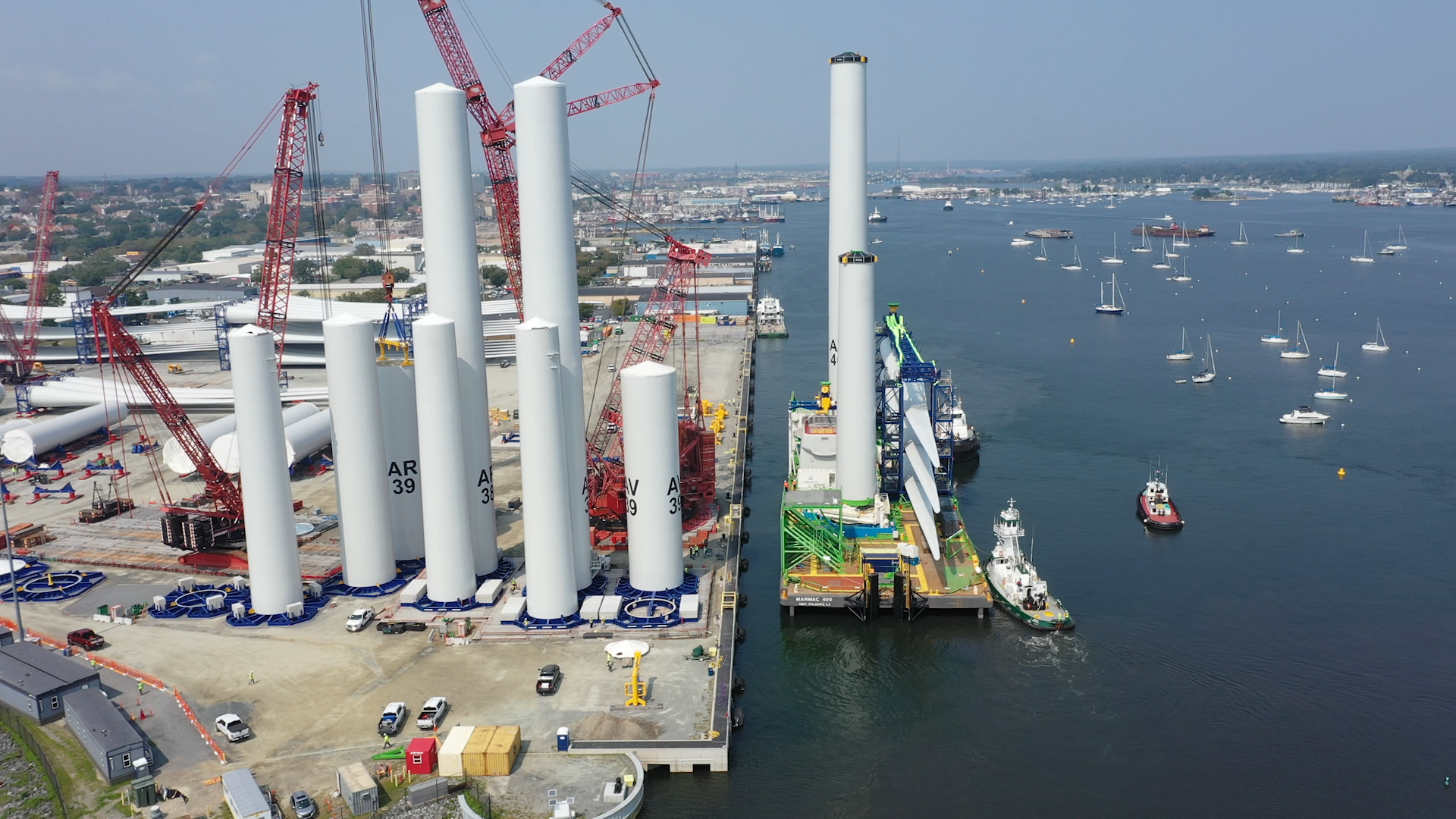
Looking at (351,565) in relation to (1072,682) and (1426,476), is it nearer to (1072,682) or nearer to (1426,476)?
(1072,682)

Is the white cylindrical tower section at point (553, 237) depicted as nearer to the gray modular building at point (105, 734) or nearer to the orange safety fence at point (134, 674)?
the orange safety fence at point (134, 674)

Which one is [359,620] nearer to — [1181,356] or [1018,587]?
[1018,587]

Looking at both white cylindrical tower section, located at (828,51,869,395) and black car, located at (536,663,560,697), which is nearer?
black car, located at (536,663,560,697)

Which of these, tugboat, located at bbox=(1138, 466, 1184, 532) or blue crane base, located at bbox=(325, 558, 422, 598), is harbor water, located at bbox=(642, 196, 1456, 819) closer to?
tugboat, located at bbox=(1138, 466, 1184, 532)

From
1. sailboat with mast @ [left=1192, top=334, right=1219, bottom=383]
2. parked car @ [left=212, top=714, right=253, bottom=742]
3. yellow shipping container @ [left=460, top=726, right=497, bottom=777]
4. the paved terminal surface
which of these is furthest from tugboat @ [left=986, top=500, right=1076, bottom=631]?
sailboat with mast @ [left=1192, top=334, right=1219, bottom=383]

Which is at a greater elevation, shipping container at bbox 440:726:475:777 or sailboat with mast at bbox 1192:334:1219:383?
sailboat with mast at bbox 1192:334:1219:383

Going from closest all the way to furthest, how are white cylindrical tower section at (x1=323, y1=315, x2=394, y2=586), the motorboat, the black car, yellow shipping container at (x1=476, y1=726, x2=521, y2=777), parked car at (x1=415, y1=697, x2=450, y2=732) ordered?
yellow shipping container at (x1=476, y1=726, x2=521, y2=777)
parked car at (x1=415, y1=697, x2=450, y2=732)
the black car
white cylindrical tower section at (x1=323, y1=315, x2=394, y2=586)
the motorboat
